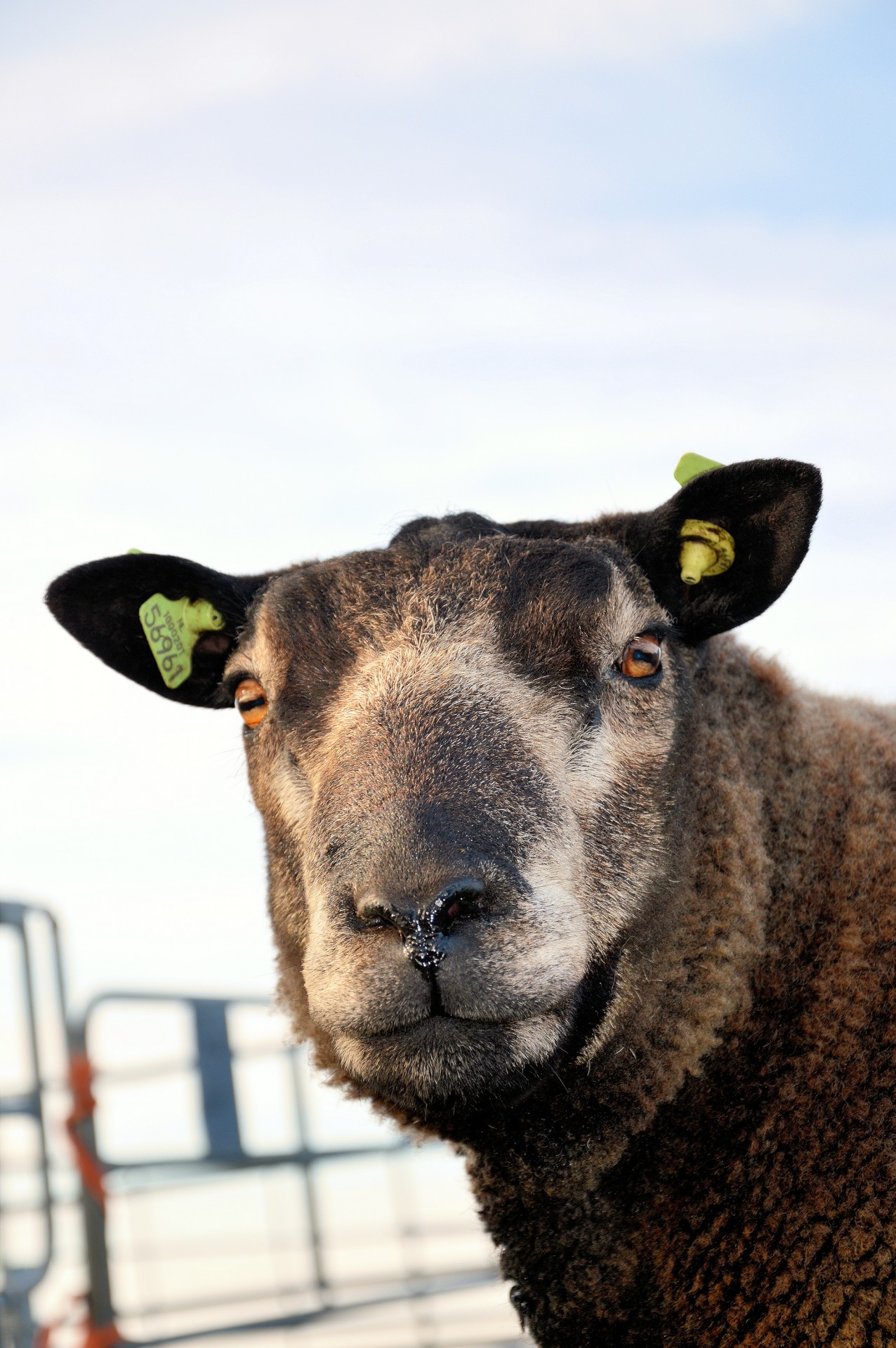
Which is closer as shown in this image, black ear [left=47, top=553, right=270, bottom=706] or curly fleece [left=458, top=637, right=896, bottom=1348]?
curly fleece [left=458, top=637, right=896, bottom=1348]

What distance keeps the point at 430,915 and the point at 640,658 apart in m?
1.28

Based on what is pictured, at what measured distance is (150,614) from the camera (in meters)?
4.50

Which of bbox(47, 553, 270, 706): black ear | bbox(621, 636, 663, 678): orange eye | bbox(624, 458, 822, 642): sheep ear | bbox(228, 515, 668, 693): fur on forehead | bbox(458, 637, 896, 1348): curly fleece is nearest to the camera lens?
bbox(458, 637, 896, 1348): curly fleece

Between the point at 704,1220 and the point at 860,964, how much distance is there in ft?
2.61

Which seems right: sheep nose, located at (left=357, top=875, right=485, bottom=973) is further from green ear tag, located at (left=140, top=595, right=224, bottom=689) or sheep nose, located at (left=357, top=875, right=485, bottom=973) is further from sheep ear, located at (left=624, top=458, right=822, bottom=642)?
green ear tag, located at (left=140, top=595, right=224, bottom=689)

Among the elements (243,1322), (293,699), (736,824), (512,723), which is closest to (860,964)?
Answer: (736,824)

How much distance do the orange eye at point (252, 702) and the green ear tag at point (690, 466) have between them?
5.30ft

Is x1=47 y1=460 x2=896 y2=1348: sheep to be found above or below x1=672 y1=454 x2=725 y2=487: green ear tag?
below

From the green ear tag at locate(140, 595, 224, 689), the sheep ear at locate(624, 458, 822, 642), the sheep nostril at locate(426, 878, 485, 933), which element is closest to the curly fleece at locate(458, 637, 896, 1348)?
the sheep ear at locate(624, 458, 822, 642)

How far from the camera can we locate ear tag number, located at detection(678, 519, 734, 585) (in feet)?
13.3

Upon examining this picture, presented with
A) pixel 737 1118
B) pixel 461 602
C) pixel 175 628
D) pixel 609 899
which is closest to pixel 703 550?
pixel 461 602

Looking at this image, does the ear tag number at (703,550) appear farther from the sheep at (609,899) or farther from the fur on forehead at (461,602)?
the fur on forehead at (461,602)

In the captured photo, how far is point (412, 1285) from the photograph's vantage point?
9.77 m

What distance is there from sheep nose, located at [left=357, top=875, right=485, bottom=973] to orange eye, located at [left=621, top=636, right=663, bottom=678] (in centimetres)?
110
